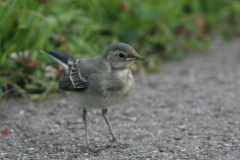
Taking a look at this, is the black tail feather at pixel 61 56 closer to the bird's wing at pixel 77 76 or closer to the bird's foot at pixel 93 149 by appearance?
the bird's wing at pixel 77 76

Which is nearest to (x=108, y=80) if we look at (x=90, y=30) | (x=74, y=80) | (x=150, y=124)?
(x=74, y=80)

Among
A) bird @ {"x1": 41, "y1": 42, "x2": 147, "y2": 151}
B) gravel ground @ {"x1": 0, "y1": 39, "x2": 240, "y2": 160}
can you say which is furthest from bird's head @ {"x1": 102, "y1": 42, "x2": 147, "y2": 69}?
gravel ground @ {"x1": 0, "y1": 39, "x2": 240, "y2": 160}

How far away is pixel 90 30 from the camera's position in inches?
259

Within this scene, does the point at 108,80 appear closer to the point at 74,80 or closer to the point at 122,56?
the point at 122,56

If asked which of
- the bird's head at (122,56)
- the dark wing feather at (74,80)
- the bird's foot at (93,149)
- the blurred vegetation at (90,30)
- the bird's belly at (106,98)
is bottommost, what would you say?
the bird's foot at (93,149)

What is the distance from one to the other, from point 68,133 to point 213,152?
2117 mm

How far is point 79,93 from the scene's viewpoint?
4.52 m

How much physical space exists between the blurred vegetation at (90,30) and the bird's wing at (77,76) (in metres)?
1.08

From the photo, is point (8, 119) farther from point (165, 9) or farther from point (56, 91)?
point (165, 9)

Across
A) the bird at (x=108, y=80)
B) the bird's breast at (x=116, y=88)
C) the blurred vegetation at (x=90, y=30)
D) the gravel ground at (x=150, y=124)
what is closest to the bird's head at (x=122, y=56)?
the bird at (x=108, y=80)

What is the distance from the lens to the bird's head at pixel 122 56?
4.23 metres

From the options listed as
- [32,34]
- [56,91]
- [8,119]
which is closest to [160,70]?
[56,91]

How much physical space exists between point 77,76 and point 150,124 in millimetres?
1399

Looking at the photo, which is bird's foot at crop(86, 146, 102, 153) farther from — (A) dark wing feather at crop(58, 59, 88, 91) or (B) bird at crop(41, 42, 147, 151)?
(A) dark wing feather at crop(58, 59, 88, 91)
